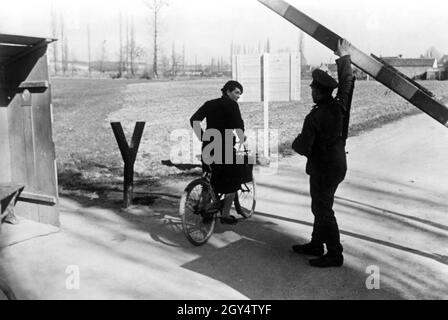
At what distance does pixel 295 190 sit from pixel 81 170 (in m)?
4.11

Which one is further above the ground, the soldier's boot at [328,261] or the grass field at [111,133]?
the grass field at [111,133]

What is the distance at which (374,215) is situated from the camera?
267 inches

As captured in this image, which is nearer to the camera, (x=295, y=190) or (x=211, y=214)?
(x=211, y=214)

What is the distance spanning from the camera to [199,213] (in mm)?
5473

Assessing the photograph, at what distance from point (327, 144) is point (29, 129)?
351cm

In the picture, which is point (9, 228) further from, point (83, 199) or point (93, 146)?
point (93, 146)

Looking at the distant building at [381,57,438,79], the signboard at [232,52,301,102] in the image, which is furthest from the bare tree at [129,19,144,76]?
the signboard at [232,52,301,102]

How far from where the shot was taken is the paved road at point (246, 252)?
429 cm

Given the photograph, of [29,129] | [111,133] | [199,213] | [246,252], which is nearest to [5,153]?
[29,129]

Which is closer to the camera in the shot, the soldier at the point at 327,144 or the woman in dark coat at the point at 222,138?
the soldier at the point at 327,144

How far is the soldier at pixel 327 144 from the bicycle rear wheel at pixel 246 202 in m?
1.60

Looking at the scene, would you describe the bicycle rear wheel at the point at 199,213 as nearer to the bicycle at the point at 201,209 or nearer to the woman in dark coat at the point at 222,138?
the bicycle at the point at 201,209

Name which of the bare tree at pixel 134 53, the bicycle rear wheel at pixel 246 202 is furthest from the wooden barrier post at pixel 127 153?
the bare tree at pixel 134 53

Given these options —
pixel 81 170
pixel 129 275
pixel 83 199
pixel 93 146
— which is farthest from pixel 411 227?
pixel 93 146
